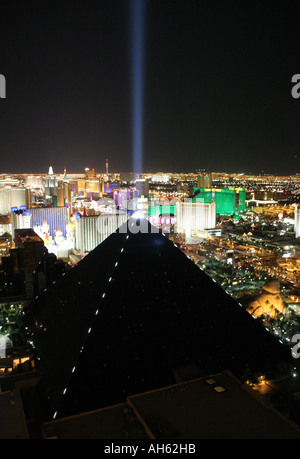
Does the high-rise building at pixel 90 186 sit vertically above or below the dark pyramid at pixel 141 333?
above

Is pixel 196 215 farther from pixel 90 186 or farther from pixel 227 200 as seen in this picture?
pixel 90 186

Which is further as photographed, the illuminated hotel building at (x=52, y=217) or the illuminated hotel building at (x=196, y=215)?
the illuminated hotel building at (x=196, y=215)

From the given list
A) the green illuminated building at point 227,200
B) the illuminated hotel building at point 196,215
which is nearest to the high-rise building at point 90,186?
the green illuminated building at point 227,200

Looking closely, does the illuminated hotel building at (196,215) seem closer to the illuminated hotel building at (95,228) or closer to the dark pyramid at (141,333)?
the illuminated hotel building at (95,228)

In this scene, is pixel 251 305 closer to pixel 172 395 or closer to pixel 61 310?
pixel 61 310

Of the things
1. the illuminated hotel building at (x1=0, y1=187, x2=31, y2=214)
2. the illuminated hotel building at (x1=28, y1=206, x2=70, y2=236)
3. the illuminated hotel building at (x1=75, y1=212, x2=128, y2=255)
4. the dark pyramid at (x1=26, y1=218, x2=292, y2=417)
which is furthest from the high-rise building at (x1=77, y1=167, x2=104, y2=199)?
the dark pyramid at (x1=26, y1=218, x2=292, y2=417)

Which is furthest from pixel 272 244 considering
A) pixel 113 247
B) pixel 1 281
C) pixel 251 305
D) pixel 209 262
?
pixel 113 247
